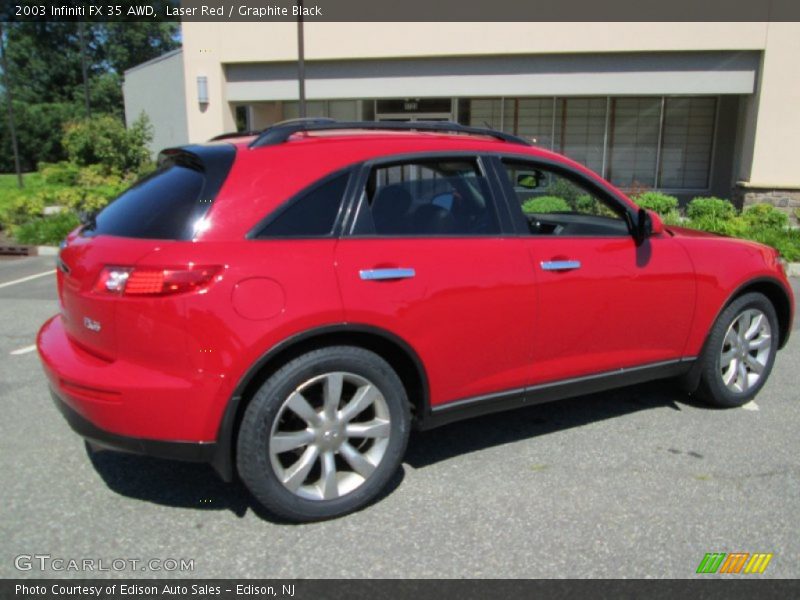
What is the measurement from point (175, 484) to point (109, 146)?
15.0 meters

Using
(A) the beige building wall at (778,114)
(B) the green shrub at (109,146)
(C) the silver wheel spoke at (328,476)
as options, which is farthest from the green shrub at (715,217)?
(B) the green shrub at (109,146)

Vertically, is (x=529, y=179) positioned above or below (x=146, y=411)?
above

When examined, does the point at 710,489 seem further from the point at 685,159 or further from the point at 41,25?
the point at 41,25

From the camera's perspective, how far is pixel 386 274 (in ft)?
10.0

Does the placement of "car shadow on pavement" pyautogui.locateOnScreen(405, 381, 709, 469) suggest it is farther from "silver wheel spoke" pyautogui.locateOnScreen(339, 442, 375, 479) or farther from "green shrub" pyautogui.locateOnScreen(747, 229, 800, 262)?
"green shrub" pyautogui.locateOnScreen(747, 229, 800, 262)

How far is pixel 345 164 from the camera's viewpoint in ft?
10.4

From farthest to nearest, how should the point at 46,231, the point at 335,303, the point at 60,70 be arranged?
the point at 60,70
the point at 46,231
the point at 335,303

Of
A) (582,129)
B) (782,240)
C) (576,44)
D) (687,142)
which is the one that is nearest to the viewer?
(782,240)

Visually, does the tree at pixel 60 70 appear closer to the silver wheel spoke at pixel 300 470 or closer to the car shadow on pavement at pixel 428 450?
the car shadow on pavement at pixel 428 450

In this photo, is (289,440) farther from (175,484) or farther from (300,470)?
(175,484)

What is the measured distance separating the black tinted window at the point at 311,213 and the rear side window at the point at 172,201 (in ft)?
0.97

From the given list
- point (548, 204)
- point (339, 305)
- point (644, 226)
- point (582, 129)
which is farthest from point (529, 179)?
point (582, 129)

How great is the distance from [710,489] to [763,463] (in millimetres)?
526
